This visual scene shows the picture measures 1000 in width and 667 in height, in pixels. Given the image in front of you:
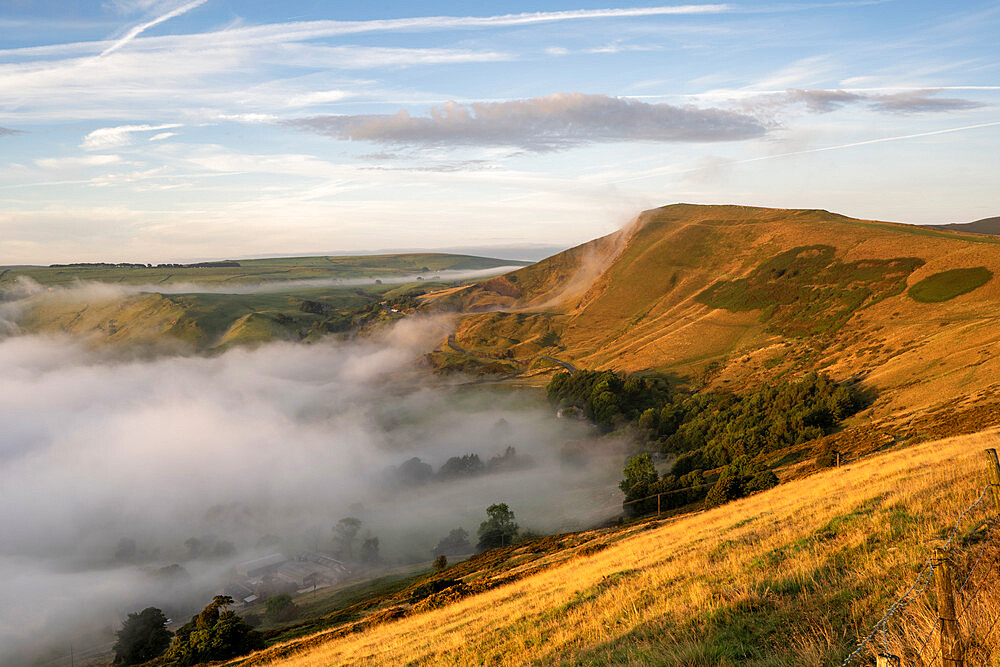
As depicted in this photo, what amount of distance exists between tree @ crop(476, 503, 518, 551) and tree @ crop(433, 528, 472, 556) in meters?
7.81

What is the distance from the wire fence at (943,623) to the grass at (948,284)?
13448 centimetres

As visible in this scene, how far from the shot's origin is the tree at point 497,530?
82875 millimetres

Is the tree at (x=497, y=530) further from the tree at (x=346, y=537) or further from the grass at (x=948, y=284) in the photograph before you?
the grass at (x=948, y=284)

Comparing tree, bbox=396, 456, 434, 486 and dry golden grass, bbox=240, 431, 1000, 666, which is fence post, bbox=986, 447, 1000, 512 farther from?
tree, bbox=396, 456, 434, 486

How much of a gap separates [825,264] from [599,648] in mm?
179405

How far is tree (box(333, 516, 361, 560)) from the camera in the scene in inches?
4476

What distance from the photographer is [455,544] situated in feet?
309

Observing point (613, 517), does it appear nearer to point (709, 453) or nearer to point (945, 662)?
point (709, 453)

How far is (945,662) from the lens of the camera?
6281 millimetres

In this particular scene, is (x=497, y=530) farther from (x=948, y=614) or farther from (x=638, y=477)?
(x=948, y=614)

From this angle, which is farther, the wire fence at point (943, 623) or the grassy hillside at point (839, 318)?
the grassy hillside at point (839, 318)

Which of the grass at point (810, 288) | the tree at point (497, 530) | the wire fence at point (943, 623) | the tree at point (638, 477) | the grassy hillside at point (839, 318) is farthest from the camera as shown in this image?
the grass at point (810, 288)

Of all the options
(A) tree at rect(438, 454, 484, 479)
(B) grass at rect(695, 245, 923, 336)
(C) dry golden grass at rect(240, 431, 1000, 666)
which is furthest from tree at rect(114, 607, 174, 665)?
(B) grass at rect(695, 245, 923, 336)

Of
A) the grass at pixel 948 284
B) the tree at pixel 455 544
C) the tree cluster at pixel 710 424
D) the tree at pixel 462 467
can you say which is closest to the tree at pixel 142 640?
the tree at pixel 455 544
